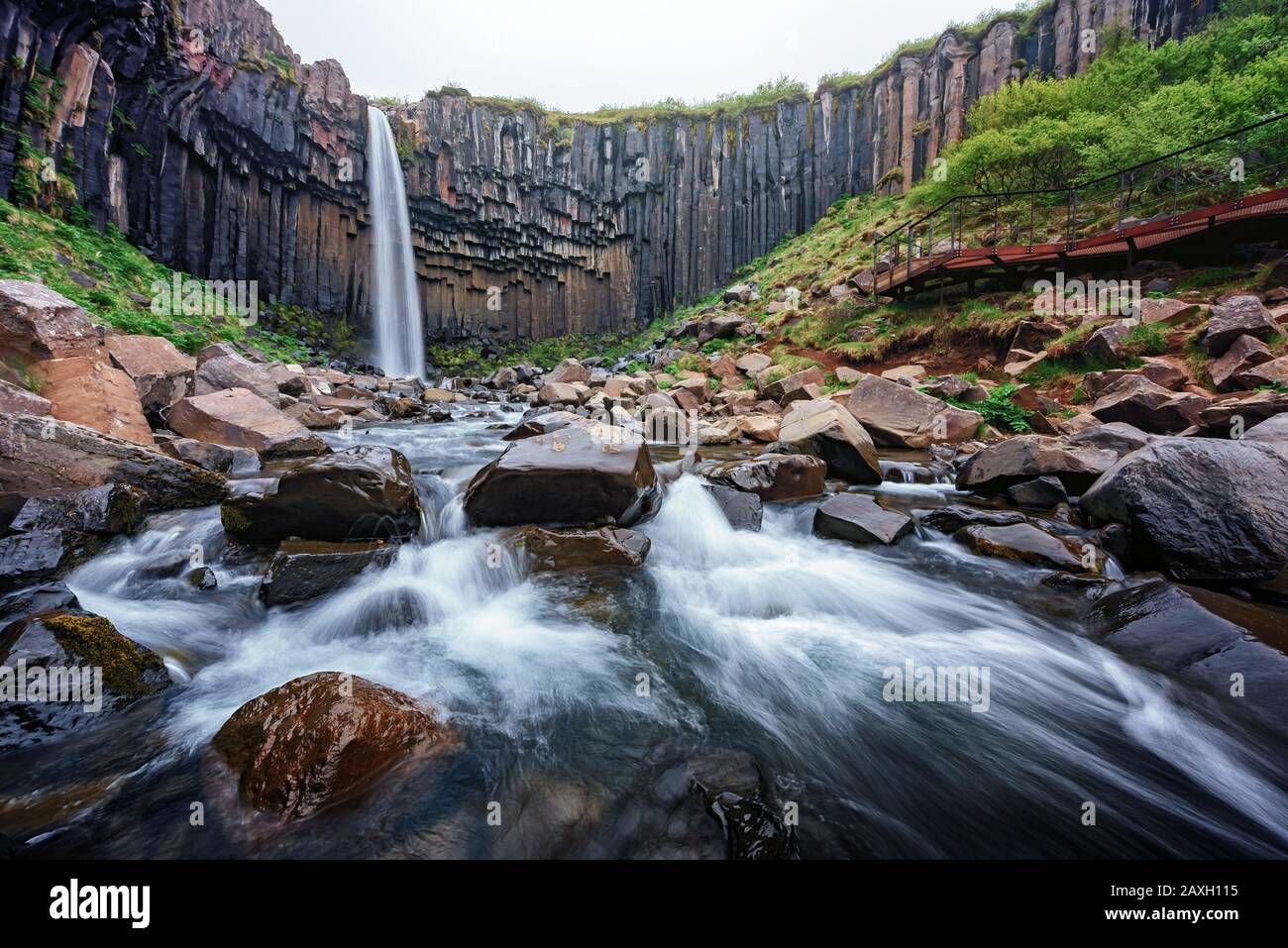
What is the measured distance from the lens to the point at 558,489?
456cm

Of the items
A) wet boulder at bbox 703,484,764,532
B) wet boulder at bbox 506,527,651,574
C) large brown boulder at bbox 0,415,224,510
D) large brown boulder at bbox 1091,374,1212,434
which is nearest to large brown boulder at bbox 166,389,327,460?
large brown boulder at bbox 0,415,224,510


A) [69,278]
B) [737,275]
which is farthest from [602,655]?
[737,275]

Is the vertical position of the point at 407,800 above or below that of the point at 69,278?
below

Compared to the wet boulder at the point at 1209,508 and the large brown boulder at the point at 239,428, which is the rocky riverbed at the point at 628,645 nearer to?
the wet boulder at the point at 1209,508

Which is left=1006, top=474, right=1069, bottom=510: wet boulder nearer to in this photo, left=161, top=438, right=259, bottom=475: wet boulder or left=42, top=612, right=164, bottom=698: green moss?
left=42, top=612, right=164, bottom=698: green moss

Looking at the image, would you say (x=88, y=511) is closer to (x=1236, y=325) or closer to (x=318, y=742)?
(x=318, y=742)

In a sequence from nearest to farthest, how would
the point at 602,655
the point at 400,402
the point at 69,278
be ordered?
the point at 602,655 < the point at 69,278 < the point at 400,402

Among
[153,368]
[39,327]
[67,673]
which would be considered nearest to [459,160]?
[153,368]

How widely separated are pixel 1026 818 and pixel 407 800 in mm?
2459

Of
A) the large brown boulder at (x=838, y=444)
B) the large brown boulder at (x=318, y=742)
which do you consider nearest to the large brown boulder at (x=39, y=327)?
the large brown boulder at (x=318, y=742)

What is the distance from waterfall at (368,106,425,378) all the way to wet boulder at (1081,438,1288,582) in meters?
26.2

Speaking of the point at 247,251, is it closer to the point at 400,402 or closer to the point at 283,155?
the point at 283,155

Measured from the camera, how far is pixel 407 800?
1.91m

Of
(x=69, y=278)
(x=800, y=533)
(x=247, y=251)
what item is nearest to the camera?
(x=800, y=533)
